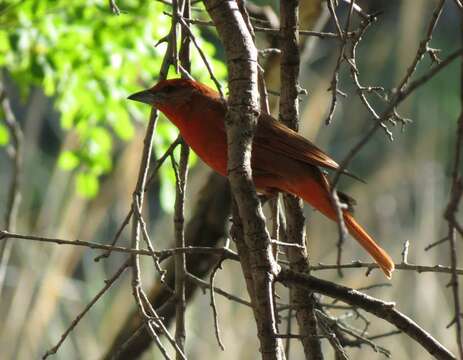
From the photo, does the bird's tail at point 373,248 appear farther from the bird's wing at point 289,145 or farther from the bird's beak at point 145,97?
the bird's beak at point 145,97

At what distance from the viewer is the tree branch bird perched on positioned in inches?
118

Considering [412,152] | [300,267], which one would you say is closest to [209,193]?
[300,267]

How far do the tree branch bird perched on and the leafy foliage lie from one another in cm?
88

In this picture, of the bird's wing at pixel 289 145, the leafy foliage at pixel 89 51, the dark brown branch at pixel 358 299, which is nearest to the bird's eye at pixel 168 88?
the bird's wing at pixel 289 145

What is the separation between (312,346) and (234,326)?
166 inches

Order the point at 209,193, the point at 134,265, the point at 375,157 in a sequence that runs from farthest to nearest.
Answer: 1. the point at 375,157
2. the point at 209,193
3. the point at 134,265

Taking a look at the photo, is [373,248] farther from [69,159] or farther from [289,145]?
[69,159]

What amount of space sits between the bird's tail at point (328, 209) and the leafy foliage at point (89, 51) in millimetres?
1398

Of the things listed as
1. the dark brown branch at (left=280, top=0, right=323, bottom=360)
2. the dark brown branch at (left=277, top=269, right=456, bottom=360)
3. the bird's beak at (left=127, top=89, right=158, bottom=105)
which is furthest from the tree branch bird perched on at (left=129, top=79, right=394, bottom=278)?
the dark brown branch at (left=277, top=269, right=456, bottom=360)

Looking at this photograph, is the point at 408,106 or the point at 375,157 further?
the point at 375,157

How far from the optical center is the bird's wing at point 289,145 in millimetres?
2963

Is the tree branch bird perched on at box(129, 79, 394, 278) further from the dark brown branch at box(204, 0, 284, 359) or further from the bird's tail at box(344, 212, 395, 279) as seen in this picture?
the dark brown branch at box(204, 0, 284, 359)

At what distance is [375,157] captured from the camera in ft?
32.8

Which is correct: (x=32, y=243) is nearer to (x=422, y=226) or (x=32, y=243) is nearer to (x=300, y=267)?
(x=422, y=226)
